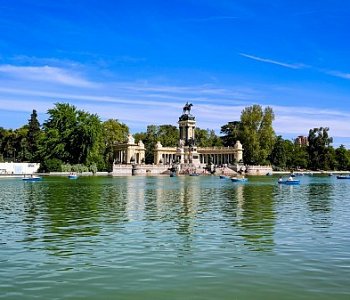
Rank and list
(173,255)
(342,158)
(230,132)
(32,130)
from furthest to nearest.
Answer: (342,158) → (230,132) → (32,130) → (173,255)

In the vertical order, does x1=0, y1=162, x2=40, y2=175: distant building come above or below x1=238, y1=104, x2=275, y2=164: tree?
below

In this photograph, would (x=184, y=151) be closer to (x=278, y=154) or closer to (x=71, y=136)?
(x=278, y=154)

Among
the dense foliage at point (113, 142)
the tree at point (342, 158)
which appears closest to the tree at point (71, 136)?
the dense foliage at point (113, 142)

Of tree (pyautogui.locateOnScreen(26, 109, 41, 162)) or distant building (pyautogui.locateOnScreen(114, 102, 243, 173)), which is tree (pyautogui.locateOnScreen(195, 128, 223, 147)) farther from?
tree (pyautogui.locateOnScreen(26, 109, 41, 162))

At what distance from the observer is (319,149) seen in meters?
142

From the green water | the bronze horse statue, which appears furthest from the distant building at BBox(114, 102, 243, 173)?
the green water

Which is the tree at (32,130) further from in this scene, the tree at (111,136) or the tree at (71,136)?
the tree at (111,136)

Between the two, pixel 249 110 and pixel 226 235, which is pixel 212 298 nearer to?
pixel 226 235

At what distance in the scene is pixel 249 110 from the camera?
399ft

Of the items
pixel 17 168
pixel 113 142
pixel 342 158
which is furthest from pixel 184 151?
pixel 342 158

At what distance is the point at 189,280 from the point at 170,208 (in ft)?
53.7

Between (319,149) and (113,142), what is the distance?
5837 centimetres

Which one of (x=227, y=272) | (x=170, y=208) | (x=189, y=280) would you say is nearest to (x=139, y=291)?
(x=189, y=280)

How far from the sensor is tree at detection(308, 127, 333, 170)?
14012 cm
